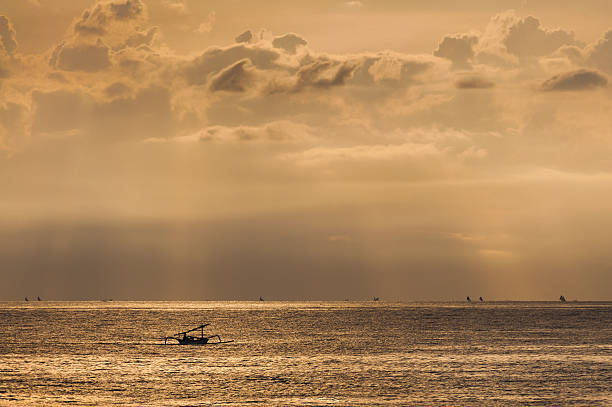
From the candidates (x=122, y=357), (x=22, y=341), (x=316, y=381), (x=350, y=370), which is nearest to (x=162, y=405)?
(x=316, y=381)

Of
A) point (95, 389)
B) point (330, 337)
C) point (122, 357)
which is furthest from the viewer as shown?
point (330, 337)

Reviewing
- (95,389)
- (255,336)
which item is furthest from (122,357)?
(255,336)

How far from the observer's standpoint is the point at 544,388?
8650cm

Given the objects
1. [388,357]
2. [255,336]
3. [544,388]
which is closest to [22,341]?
[255,336]

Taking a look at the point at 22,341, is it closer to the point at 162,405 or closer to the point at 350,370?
the point at 350,370

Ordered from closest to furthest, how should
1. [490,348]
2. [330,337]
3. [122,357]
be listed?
[122,357]
[490,348]
[330,337]

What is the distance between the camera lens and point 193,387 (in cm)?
8662

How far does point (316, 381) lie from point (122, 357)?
1597 inches

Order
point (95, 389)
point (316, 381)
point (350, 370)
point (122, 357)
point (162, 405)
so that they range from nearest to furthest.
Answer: point (162, 405), point (95, 389), point (316, 381), point (350, 370), point (122, 357)

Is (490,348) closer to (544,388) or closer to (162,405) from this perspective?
(544,388)

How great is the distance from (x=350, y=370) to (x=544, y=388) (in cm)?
2695

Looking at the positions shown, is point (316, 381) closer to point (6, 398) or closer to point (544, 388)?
point (544, 388)

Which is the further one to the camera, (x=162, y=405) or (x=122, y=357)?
(x=122, y=357)

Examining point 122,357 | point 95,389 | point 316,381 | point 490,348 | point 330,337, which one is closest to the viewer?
point 95,389
